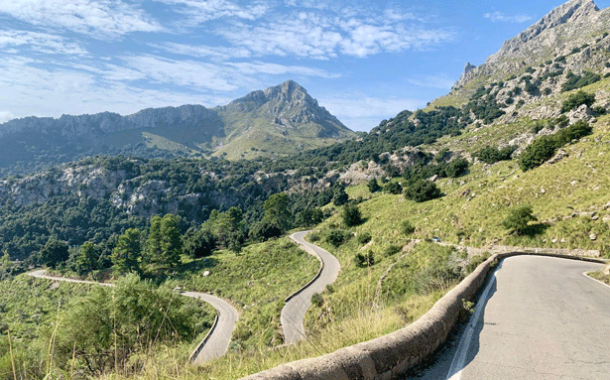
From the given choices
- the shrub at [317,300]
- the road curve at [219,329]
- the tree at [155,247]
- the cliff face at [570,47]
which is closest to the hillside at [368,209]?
the shrub at [317,300]

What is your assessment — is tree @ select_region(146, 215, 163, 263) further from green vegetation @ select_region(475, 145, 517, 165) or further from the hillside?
green vegetation @ select_region(475, 145, 517, 165)

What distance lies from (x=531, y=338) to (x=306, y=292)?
30211 millimetres

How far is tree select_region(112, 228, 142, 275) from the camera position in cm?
6053

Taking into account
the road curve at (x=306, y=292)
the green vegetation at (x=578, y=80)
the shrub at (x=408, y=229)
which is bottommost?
the road curve at (x=306, y=292)

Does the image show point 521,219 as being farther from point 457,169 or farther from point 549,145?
point 457,169

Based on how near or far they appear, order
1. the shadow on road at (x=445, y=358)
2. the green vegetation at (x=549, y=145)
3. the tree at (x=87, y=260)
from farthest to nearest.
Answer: the tree at (x=87, y=260)
the green vegetation at (x=549, y=145)
the shadow on road at (x=445, y=358)

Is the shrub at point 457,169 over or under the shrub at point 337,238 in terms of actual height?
over

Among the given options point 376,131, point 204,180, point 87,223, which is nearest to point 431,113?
point 376,131

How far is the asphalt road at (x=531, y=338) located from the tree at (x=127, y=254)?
69.0 m

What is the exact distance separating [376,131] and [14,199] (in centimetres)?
25185

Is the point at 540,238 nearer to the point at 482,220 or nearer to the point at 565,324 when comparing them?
the point at 482,220

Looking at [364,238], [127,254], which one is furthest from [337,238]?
[127,254]

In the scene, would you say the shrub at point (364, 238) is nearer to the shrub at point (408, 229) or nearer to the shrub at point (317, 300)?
the shrub at point (408, 229)

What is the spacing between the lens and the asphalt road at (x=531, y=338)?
4.64 m
